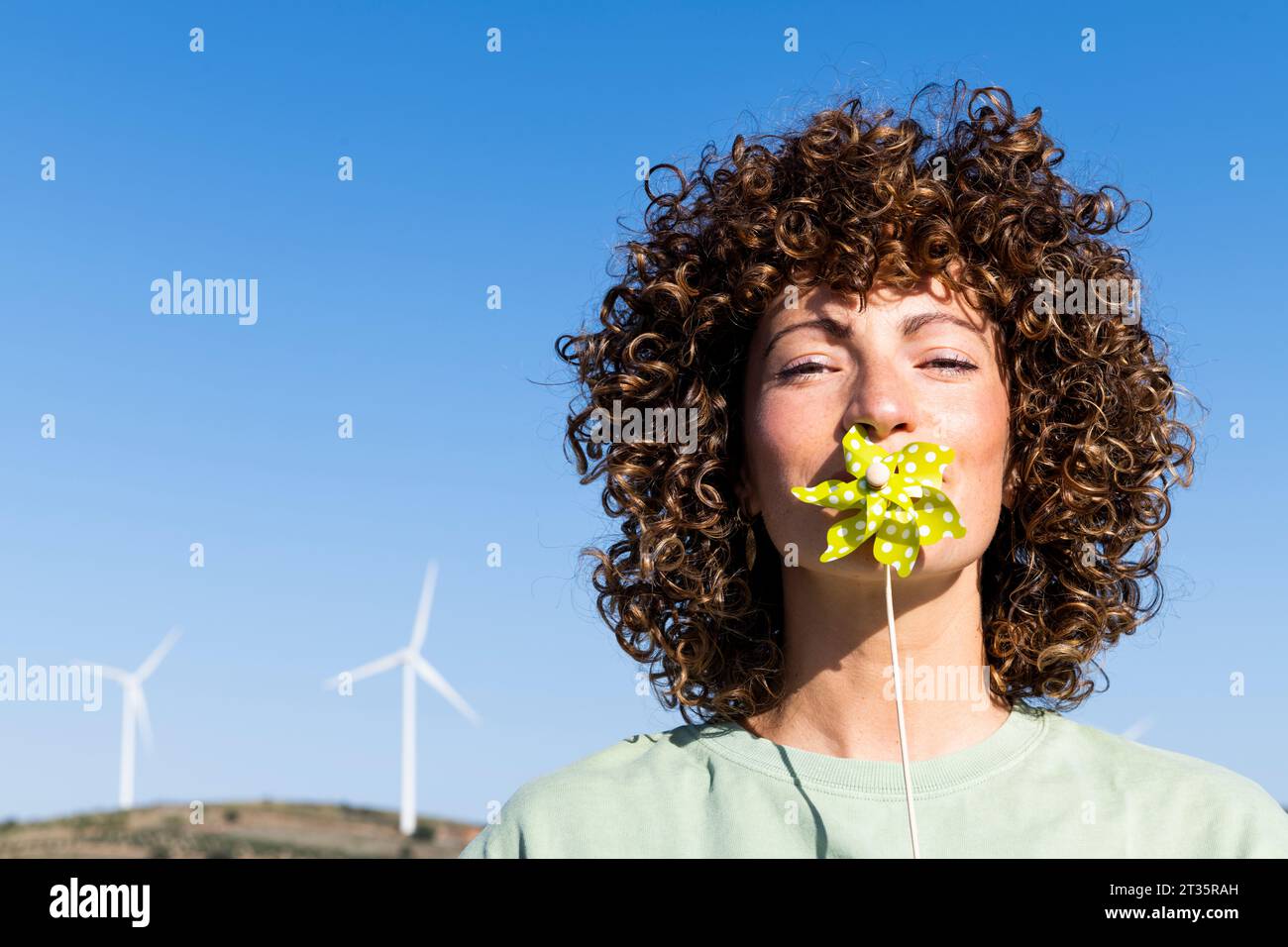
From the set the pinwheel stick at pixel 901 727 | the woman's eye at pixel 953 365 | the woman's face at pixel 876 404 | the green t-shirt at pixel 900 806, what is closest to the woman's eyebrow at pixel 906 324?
the woman's face at pixel 876 404

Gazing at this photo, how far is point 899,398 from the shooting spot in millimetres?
5121

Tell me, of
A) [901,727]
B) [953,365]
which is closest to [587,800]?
[901,727]

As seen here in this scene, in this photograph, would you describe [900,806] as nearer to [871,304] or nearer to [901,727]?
[901,727]

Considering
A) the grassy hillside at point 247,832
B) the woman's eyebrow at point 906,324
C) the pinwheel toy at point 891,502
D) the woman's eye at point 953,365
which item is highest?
the woman's eyebrow at point 906,324

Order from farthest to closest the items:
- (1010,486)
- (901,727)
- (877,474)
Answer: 1. (1010,486)
2. (877,474)
3. (901,727)

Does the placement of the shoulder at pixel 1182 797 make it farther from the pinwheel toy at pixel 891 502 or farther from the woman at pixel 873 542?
the pinwheel toy at pixel 891 502

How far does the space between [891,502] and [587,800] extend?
1.57 meters

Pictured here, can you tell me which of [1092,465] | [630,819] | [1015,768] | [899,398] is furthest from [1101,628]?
[630,819]

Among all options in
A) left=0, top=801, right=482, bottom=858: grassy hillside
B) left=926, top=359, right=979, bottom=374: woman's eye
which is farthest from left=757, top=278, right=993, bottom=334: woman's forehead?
left=0, top=801, right=482, bottom=858: grassy hillside

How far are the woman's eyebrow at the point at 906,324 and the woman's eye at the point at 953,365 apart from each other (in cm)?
14

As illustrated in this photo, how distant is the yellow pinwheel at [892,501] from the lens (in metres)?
4.96

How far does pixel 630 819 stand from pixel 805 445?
4.92ft

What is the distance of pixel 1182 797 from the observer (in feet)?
17.0

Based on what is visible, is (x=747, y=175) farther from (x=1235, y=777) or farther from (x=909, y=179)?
(x=1235, y=777)
